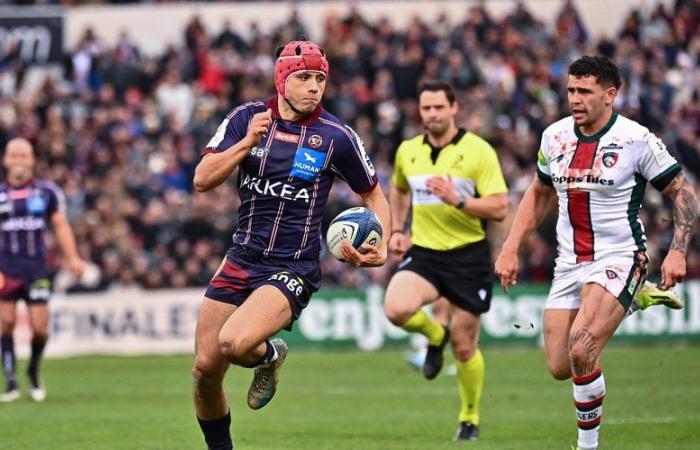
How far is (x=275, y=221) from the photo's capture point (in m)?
8.98

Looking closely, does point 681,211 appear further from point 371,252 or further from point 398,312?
point 398,312

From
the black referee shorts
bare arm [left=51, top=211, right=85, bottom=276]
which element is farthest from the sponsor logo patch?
bare arm [left=51, top=211, right=85, bottom=276]

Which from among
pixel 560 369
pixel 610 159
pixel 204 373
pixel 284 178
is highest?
pixel 610 159

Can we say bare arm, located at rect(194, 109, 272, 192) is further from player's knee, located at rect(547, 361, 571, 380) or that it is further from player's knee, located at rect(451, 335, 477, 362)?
player's knee, located at rect(451, 335, 477, 362)

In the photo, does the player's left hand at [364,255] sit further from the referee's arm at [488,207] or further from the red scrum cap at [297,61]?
the referee's arm at [488,207]

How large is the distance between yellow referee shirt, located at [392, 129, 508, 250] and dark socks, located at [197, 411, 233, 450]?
4011 mm

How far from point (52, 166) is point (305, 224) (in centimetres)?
1790

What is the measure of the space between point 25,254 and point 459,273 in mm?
5606

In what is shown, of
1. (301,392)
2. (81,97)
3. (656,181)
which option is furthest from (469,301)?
(81,97)

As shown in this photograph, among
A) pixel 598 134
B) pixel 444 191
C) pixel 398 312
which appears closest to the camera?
pixel 598 134

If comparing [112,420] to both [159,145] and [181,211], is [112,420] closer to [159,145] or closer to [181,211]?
[181,211]

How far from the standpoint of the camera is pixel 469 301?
12.2m

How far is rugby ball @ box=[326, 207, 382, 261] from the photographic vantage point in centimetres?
887

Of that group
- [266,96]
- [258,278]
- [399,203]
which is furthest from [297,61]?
[266,96]
